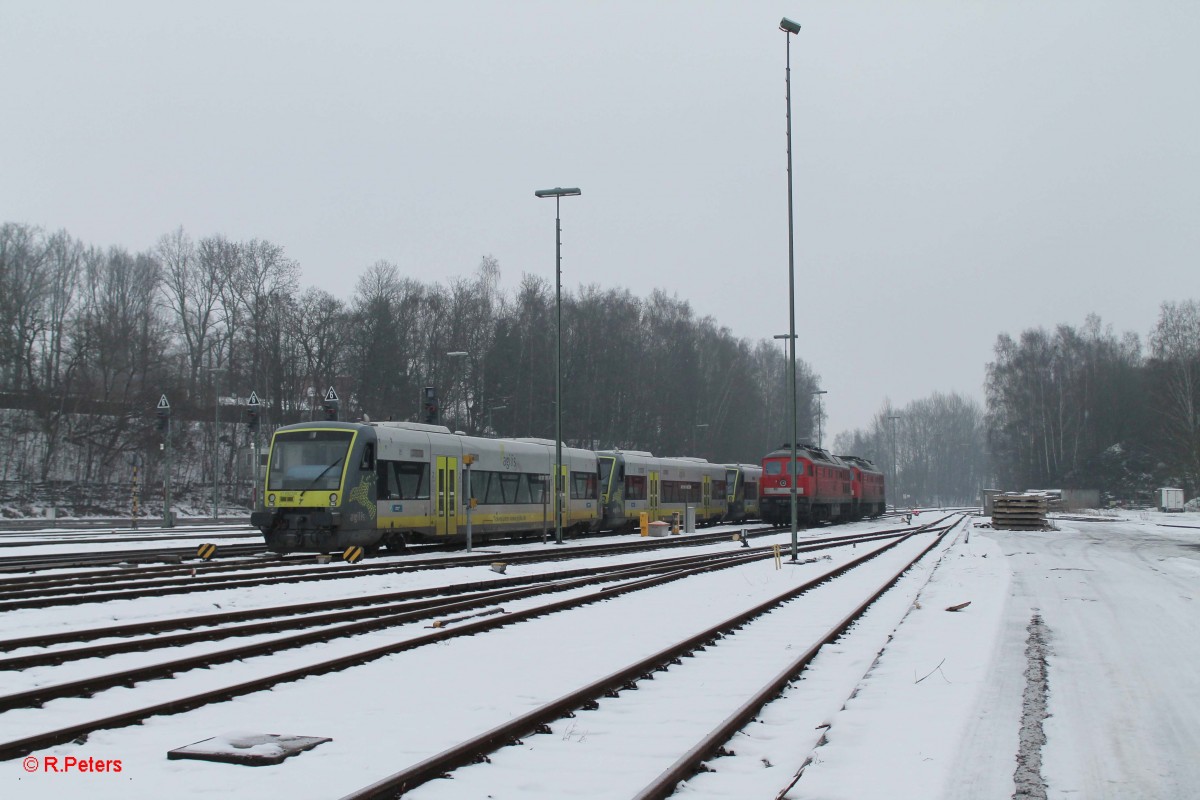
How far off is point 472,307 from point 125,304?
23.1 meters

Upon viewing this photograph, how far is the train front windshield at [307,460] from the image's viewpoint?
22.8 m

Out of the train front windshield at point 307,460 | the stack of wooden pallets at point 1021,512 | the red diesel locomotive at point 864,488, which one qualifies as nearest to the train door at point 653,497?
the stack of wooden pallets at point 1021,512

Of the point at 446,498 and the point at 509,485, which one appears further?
the point at 509,485

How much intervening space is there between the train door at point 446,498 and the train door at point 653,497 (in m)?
15.5

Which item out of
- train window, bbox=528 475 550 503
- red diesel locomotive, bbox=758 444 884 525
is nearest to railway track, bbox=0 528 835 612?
train window, bbox=528 475 550 503

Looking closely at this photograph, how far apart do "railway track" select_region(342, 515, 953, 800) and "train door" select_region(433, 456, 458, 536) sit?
1486cm

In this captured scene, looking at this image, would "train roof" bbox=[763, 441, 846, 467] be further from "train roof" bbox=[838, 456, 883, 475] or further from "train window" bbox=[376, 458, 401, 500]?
"train window" bbox=[376, 458, 401, 500]

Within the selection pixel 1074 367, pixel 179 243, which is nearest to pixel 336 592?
pixel 179 243

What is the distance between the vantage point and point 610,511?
128 ft

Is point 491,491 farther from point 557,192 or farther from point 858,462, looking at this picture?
point 858,462

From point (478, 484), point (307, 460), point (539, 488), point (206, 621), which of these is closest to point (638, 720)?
point (206, 621)

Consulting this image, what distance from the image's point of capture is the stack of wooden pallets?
45.2m

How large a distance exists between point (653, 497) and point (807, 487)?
669 centimetres

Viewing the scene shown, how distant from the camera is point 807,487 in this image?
44094 millimetres
